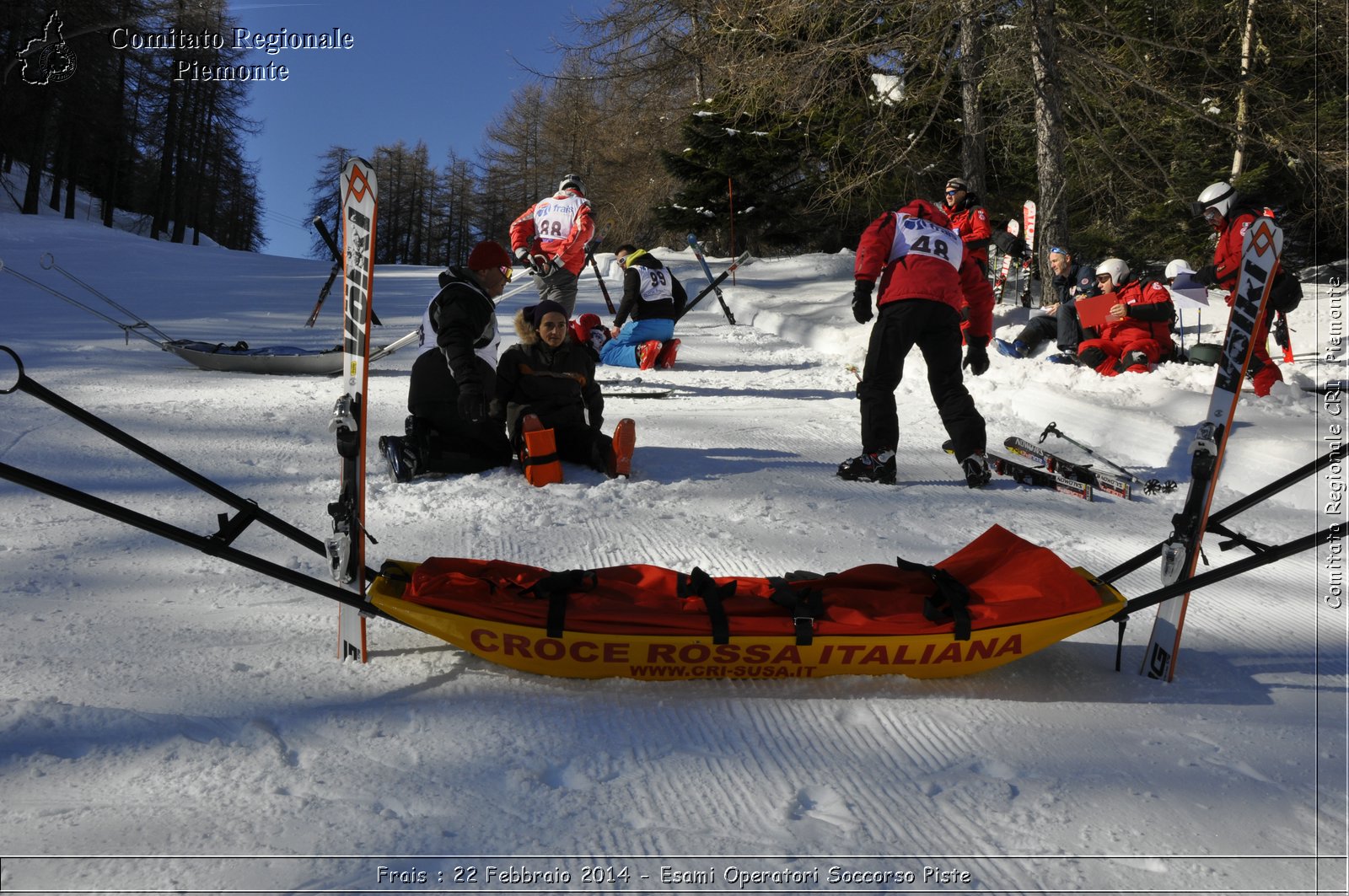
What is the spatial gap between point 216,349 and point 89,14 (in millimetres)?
24569

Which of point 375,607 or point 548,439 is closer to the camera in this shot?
point 375,607

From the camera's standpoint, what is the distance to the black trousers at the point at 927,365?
5332mm

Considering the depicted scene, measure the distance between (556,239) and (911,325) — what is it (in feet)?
14.9

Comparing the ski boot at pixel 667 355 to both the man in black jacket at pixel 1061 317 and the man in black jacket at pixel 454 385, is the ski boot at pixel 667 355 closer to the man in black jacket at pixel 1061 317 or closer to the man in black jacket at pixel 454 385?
the man in black jacket at pixel 1061 317

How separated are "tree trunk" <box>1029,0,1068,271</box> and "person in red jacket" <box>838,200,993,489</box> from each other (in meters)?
7.31

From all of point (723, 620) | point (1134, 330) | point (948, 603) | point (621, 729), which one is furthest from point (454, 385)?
point (1134, 330)

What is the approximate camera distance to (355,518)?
2785mm

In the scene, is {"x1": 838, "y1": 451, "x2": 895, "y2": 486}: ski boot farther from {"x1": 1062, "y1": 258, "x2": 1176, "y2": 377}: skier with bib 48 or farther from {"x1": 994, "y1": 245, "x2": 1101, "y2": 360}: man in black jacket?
{"x1": 1062, "y1": 258, "x2": 1176, "y2": 377}: skier with bib 48

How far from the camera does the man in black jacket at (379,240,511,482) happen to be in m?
4.84

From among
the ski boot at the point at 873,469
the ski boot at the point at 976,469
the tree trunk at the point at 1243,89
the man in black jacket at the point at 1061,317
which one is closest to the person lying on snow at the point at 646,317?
the man in black jacket at the point at 1061,317

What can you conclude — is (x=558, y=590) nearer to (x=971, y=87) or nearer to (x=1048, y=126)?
(x=1048, y=126)

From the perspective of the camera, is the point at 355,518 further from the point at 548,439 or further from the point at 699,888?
the point at 548,439

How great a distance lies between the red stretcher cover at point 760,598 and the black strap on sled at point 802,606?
23 millimetres

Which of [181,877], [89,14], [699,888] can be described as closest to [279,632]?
[181,877]
